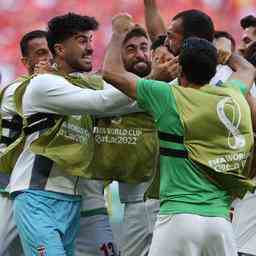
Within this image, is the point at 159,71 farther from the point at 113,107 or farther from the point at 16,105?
the point at 16,105

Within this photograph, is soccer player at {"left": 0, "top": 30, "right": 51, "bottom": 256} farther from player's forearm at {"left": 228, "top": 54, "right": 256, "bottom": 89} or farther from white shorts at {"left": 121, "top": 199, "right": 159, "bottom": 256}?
player's forearm at {"left": 228, "top": 54, "right": 256, "bottom": 89}

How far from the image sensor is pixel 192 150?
19.4ft

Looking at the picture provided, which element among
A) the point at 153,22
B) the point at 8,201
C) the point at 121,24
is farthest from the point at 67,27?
the point at 8,201

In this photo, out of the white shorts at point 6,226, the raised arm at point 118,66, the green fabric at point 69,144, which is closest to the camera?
the raised arm at point 118,66

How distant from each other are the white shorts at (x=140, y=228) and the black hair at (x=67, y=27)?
1338 millimetres

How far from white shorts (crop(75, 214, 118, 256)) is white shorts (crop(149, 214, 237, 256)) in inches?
54.7

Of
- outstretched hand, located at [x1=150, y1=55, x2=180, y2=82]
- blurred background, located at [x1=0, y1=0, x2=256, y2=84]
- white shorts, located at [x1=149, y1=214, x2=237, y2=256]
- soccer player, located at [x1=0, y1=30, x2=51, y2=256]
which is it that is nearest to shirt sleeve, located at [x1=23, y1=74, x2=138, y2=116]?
outstretched hand, located at [x1=150, y1=55, x2=180, y2=82]

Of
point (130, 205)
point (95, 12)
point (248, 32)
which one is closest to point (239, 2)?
point (95, 12)

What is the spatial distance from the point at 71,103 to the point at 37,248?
0.92 m

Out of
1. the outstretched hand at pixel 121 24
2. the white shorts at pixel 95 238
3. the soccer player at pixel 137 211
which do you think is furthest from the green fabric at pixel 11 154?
the outstretched hand at pixel 121 24

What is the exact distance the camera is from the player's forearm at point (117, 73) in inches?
238

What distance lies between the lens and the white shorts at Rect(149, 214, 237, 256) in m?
5.82

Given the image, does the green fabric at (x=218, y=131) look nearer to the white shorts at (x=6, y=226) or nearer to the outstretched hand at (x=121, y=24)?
the outstretched hand at (x=121, y=24)

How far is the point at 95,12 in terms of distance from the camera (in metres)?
12.1
